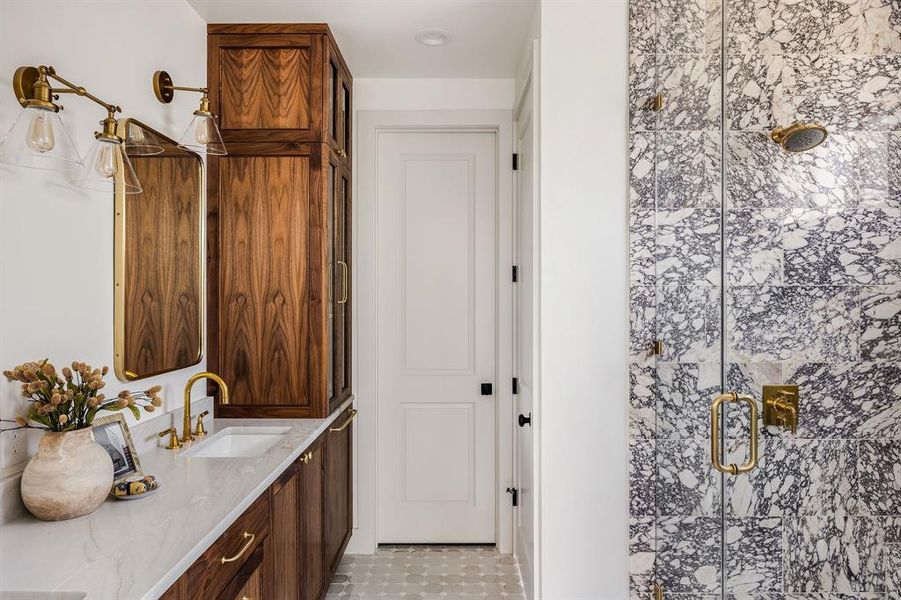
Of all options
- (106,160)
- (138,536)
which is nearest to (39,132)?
(106,160)

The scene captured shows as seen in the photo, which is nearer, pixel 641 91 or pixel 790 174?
pixel 790 174

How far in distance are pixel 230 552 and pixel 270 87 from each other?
1.84m

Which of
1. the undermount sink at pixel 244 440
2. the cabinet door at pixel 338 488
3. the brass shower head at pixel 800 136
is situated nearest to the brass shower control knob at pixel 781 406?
the brass shower head at pixel 800 136

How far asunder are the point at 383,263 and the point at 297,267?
81 cm

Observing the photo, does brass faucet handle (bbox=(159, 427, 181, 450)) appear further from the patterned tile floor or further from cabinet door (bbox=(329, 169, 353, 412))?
the patterned tile floor

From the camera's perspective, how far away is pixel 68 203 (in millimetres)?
1601

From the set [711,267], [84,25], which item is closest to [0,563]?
[84,25]

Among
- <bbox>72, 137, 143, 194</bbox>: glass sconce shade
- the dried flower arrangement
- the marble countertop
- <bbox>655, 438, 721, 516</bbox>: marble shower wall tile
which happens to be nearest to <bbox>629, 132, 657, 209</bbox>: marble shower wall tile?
<bbox>655, 438, 721, 516</bbox>: marble shower wall tile

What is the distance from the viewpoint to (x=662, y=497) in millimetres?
1965

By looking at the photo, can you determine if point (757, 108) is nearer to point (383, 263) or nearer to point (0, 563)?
point (0, 563)

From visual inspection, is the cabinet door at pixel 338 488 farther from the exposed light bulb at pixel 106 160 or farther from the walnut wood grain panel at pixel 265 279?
the exposed light bulb at pixel 106 160

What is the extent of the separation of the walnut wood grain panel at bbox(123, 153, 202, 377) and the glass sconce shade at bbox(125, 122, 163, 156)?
0.02 metres

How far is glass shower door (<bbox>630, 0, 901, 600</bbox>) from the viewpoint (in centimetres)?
124

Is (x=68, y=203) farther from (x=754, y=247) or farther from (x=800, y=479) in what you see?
(x=800, y=479)
